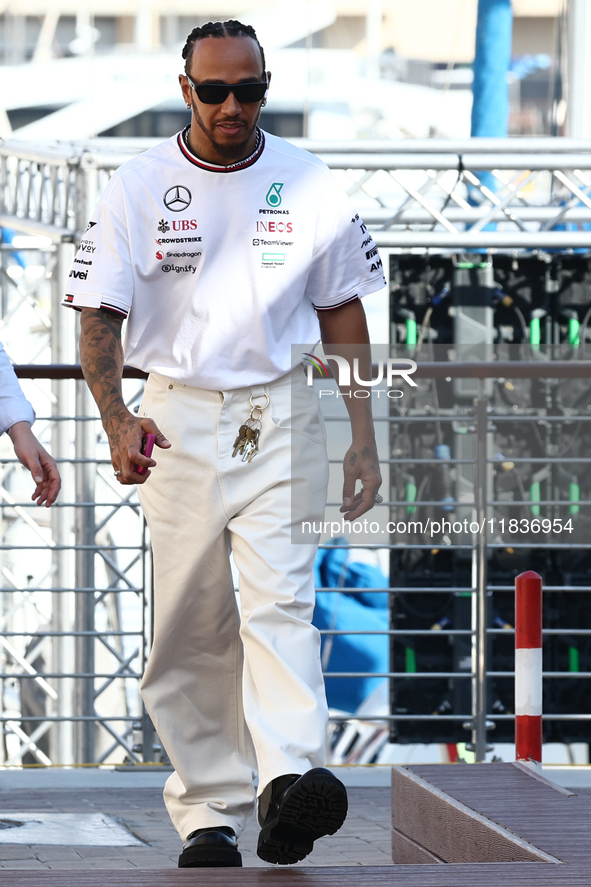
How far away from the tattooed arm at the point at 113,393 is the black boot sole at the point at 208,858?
648mm

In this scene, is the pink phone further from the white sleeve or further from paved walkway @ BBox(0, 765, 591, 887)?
paved walkway @ BBox(0, 765, 591, 887)

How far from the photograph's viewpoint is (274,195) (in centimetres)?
222

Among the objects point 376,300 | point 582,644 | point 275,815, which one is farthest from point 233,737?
point 376,300

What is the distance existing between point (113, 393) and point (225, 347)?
0.66ft

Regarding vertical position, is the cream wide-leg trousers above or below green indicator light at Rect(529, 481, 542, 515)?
above

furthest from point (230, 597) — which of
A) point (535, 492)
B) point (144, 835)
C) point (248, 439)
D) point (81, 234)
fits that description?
point (81, 234)

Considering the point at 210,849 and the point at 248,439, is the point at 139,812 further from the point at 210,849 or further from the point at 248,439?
the point at 248,439

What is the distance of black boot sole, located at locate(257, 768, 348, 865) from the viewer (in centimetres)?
192

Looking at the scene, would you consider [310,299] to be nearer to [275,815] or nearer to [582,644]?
[275,815]

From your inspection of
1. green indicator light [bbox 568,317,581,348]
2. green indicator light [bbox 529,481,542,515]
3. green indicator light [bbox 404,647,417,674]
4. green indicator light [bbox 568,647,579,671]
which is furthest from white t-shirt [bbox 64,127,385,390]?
green indicator light [bbox 568,317,581,348]

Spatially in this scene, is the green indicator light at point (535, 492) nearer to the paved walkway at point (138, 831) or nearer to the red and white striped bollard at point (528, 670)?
the paved walkway at point (138, 831)

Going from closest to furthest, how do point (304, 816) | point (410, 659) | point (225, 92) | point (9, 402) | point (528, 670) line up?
point (304, 816)
point (225, 92)
point (9, 402)
point (528, 670)
point (410, 659)

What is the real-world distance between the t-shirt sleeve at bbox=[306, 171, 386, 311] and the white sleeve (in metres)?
0.53

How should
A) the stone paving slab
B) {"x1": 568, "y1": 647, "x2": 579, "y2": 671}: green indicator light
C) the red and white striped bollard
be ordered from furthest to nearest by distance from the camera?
{"x1": 568, "y1": 647, "x2": 579, "y2": 671}: green indicator light < the red and white striped bollard < the stone paving slab
